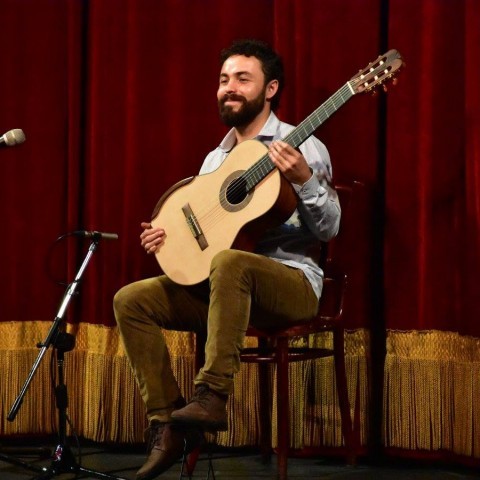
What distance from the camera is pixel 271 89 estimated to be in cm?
271

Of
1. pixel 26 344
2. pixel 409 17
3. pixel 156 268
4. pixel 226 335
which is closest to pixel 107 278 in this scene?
pixel 156 268

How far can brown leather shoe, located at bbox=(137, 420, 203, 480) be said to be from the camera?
7.16 ft

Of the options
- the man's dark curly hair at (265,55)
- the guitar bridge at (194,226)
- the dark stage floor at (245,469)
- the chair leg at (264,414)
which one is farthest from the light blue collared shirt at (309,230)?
the dark stage floor at (245,469)

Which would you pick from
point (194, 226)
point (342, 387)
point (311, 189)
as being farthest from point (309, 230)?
point (342, 387)

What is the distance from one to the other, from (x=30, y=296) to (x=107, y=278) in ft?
1.14

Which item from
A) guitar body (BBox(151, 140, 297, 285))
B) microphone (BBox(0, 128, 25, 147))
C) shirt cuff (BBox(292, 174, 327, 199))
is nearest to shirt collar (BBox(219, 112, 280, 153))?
guitar body (BBox(151, 140, 297, 285))

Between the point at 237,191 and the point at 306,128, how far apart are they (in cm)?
27

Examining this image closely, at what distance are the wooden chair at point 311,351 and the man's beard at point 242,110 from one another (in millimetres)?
371

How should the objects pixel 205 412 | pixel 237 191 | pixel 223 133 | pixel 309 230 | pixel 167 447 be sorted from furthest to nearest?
pixel 223 133 → pixel 309 230 → pixel 237 191 → pixel 167 447 → pixel 205 412

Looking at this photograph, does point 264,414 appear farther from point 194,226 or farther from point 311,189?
point 311,189

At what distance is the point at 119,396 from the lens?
3068 millimetres

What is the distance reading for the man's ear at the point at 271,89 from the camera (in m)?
2.69

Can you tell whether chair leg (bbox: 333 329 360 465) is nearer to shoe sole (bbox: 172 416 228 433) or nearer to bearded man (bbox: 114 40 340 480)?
bearded man (bbox: 114 40 340 480)

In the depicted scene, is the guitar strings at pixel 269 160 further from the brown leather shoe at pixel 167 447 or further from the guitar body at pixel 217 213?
the brown leather shoe at pixel 167 447
